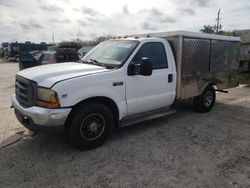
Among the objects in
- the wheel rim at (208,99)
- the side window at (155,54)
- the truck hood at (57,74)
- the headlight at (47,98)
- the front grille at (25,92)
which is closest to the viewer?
the headlight at (47,98)

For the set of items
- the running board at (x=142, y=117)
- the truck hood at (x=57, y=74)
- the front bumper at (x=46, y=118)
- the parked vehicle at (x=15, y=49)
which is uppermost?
the parked vehicle at (x=15, y=49)

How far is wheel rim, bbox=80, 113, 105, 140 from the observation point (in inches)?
160

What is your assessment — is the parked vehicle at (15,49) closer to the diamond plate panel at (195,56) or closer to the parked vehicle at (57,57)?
the parked vehicle at (57,57)

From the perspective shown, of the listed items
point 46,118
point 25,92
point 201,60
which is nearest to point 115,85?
point 46,118

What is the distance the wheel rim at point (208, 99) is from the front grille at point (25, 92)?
441 centimetres

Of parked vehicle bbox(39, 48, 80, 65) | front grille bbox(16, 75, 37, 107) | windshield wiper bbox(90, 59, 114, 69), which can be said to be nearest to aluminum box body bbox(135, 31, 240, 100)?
windshield wiper bbox(90, 59, 114, 69)

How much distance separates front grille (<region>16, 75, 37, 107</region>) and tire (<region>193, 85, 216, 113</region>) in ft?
13.8

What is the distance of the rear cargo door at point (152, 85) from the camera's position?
4.58 metres

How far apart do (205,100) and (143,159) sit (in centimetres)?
332

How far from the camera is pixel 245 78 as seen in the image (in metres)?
12.9

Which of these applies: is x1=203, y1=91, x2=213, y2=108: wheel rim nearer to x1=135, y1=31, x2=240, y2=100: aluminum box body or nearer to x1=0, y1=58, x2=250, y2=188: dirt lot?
x1=135, y1=31, x2=240, y2=100: aluminum box body

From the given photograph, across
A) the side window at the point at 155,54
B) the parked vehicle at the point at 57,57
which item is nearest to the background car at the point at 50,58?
the parked vehicle at the point at 57,57

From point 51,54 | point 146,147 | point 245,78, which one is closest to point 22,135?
point 146,147

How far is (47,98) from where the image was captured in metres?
3.64
